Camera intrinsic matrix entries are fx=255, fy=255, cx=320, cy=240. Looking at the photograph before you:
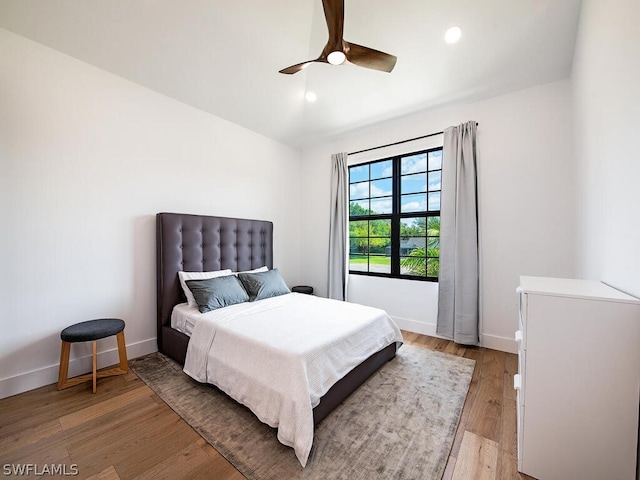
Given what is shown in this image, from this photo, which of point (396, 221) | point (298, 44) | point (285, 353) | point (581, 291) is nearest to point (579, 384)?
point (581, 291)

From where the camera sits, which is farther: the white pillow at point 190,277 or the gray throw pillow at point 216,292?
the white pillow at point 190,277

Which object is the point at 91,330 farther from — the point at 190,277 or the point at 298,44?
the point at 298,44

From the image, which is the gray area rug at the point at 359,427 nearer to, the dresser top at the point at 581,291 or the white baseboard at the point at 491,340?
the white baseboard at the point at 491,340

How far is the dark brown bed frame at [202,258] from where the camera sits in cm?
221

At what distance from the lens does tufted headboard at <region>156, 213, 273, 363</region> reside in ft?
8.95

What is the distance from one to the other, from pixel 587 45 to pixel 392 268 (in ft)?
9.10

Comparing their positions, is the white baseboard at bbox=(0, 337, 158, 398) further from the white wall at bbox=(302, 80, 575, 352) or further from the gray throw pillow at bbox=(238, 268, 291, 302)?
the white wall at bbox=(302, 80, 575, 352)

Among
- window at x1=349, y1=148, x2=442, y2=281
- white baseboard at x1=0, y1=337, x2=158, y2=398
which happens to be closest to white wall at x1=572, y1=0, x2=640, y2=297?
window at x1=349, y1=148, x2=442, y2=281

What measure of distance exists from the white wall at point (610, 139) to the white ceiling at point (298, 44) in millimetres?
488

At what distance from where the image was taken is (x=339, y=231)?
159 inches

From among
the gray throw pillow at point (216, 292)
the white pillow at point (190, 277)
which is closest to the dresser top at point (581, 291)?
the gray throw pillow at point (216, 292)

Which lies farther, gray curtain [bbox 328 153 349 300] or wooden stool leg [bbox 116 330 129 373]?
gray curtain [bbox 328 153 349 300]

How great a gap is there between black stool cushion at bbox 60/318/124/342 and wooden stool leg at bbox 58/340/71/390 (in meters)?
0.10

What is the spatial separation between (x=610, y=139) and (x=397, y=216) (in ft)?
7.54
